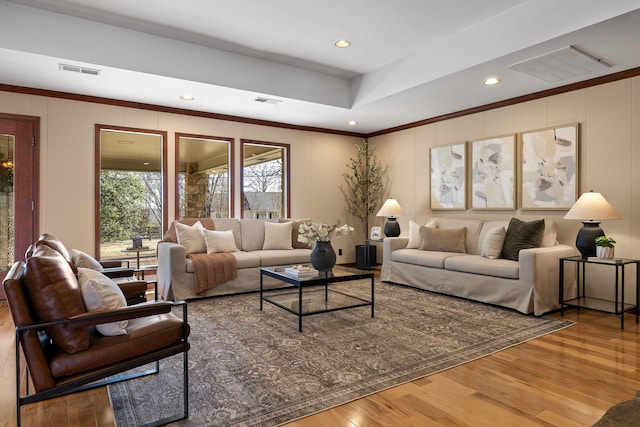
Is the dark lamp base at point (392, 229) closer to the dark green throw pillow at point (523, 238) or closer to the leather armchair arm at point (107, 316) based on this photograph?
the dark green throw pillow at point (523, 238)

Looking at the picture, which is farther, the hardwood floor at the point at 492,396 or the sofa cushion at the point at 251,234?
the sofa cushion at the point at 251,234

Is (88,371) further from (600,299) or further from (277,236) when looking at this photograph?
(600,299)

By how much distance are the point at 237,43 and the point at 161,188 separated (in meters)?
2.46

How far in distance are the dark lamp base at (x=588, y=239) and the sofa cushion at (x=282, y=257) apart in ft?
10.7

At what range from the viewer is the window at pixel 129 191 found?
17.6 feet

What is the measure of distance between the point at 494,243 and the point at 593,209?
3.50 ft

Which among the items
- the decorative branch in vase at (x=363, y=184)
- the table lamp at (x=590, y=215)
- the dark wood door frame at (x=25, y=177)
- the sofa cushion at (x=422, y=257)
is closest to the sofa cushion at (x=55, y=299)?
the dark wood door frame at (x=25, y=177)

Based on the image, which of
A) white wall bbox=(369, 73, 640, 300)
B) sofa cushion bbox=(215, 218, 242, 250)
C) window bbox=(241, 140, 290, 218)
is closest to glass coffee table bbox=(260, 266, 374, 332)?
sofa cushion bbox=(215, 218, 242, 250)

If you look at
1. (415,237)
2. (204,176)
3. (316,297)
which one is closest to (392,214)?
(415,237)

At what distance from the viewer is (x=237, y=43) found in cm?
445

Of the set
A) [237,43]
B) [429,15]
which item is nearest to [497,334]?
[429,15]

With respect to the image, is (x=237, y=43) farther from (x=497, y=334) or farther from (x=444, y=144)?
(x=497, y=334)

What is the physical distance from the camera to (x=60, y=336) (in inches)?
70.9

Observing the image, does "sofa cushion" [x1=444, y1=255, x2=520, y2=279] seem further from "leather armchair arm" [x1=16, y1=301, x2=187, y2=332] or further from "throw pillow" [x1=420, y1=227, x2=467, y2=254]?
"leather armchair arm" [x1=16, y1=301, x2=187, y2=332]
